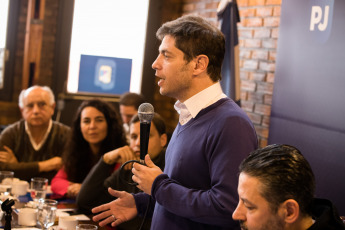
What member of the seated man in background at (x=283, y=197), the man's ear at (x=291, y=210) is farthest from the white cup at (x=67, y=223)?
the man's ear at (x=291, y=210)

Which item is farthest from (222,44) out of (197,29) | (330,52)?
(330,52)

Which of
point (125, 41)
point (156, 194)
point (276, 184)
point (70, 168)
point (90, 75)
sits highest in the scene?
point (125, 41)

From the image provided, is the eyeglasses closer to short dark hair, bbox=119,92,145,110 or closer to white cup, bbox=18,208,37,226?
short dark hair, bbox=119,92,145,110

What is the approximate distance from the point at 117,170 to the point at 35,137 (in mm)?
1104

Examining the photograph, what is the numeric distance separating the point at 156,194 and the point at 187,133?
0.83ft

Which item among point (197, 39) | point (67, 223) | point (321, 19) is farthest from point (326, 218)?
point (321, 19)

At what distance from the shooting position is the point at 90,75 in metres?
5.68

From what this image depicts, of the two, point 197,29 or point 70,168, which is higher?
point 197,29

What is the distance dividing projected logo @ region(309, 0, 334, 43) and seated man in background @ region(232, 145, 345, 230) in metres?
2.01

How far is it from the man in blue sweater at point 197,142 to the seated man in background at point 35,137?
2.15 metres

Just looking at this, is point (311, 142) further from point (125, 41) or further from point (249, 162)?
A: point (125, 41)

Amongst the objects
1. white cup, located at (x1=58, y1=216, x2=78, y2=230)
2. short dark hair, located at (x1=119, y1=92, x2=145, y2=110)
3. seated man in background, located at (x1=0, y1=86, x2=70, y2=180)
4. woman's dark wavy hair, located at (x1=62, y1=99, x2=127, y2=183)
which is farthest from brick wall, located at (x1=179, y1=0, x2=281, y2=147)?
white cup, located at (x1=58, y1=216, x2=78, y2=230)

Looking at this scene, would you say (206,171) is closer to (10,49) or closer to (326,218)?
(326,218)

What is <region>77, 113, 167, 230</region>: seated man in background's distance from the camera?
3.06m
